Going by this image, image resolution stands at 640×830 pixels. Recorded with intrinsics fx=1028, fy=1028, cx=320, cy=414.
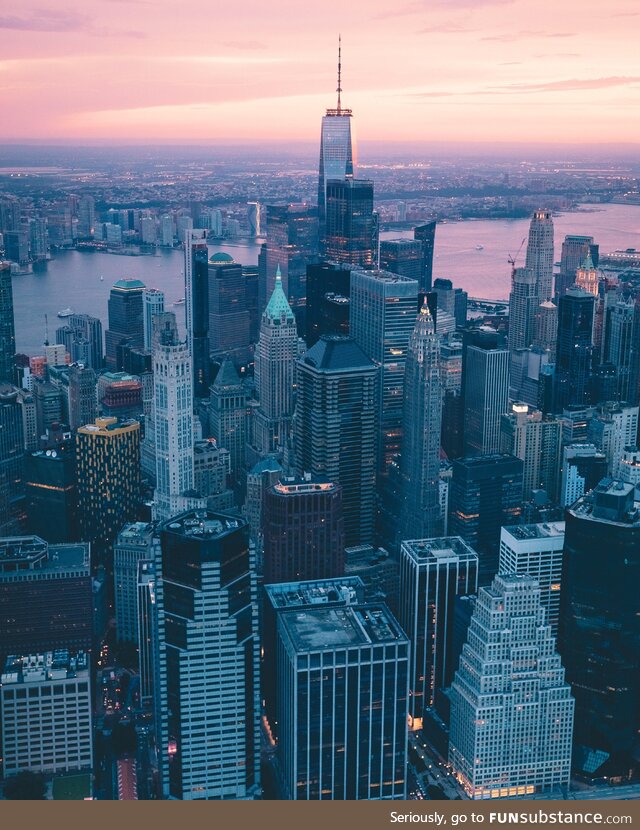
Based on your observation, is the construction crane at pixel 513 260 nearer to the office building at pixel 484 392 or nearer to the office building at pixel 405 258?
the office building at pixel 405 258

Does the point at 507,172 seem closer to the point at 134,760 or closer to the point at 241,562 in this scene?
the point at 241,562

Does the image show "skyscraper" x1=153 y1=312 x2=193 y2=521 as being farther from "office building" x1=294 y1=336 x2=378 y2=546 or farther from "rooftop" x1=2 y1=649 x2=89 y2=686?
"rooftop" x1=2 y1=649 x2=89 y2=686

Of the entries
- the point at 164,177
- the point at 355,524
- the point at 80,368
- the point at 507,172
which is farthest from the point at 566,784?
the point at 80,368

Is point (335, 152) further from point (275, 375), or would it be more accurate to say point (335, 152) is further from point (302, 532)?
point (302, 532)

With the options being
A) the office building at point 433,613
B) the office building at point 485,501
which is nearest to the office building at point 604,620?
the office building at point 433,613

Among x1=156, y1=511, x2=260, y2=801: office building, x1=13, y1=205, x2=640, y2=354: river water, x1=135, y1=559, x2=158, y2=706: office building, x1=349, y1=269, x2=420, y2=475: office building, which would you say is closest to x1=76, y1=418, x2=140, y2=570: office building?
x1=135, y1=559, x2=158, y2=706: office building

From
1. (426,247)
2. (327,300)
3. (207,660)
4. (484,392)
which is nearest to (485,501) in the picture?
(484,392)
